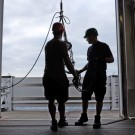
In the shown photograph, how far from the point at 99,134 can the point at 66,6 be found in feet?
8.40

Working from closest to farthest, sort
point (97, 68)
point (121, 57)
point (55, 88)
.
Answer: point (55, 88)
point (97, 68)
point (121, 57)

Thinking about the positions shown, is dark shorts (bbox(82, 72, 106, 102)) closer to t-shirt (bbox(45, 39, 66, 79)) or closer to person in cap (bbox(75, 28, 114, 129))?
person in cap (bbox(75, 28, 114, 129))

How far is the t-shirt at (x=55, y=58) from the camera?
Result: 3.80 meters

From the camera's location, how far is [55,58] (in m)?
3.82

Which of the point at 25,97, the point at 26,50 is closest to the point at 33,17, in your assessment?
the point at 26,50

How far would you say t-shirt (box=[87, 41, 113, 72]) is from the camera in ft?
13.4

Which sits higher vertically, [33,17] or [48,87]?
[33,17]

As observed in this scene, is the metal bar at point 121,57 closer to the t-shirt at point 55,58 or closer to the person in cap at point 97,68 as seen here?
the person in cap at point 97,68

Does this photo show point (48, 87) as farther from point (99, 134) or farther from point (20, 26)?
point (20, 26)

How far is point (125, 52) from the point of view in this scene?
16.6 feet

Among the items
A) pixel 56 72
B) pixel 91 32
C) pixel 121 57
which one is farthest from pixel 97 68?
pixel 121 57

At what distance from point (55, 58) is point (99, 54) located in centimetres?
60

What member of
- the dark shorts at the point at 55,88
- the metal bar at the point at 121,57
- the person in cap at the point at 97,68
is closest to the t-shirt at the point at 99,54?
the person in cap at the point at 97,68

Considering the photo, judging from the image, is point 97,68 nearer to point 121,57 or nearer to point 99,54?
point 99,54
